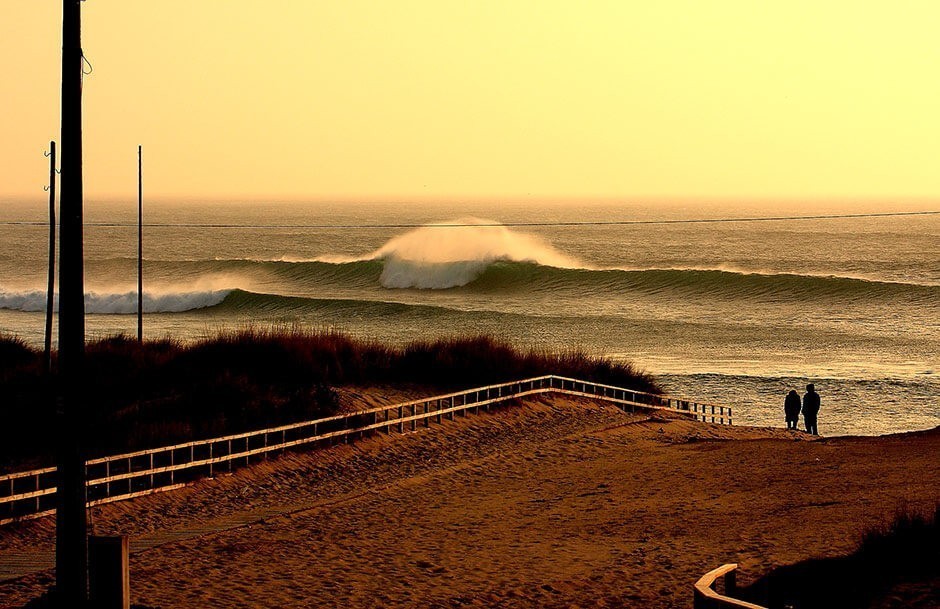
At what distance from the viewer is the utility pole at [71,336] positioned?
850 centimetres

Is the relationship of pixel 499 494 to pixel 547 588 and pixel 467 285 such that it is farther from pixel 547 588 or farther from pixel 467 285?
pixel 467 285

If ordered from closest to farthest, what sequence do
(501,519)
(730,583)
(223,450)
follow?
1. (730,583)
2. (501,519)
3. (223,450)

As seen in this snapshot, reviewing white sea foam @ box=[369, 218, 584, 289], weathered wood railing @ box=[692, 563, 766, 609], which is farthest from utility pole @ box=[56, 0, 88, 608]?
white sea foam @ box=[369, 218, 584, 289]

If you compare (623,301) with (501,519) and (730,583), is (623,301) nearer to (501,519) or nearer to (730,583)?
(501,519)

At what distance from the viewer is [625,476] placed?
20.7 metres

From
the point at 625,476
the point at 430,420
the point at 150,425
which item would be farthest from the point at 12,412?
the point at 625,476

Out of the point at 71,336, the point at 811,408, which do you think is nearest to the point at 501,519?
the point at 71,336

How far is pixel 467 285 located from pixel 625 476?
5991cm

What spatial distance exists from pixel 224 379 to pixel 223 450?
562 cm

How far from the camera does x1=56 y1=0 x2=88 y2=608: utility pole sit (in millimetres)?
8500

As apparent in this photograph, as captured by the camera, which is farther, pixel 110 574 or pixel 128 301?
pixel 128 301

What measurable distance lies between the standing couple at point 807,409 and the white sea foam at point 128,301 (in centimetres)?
4717

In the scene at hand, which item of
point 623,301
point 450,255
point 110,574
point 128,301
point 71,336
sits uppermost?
point 71,336

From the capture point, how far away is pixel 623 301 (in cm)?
7019
